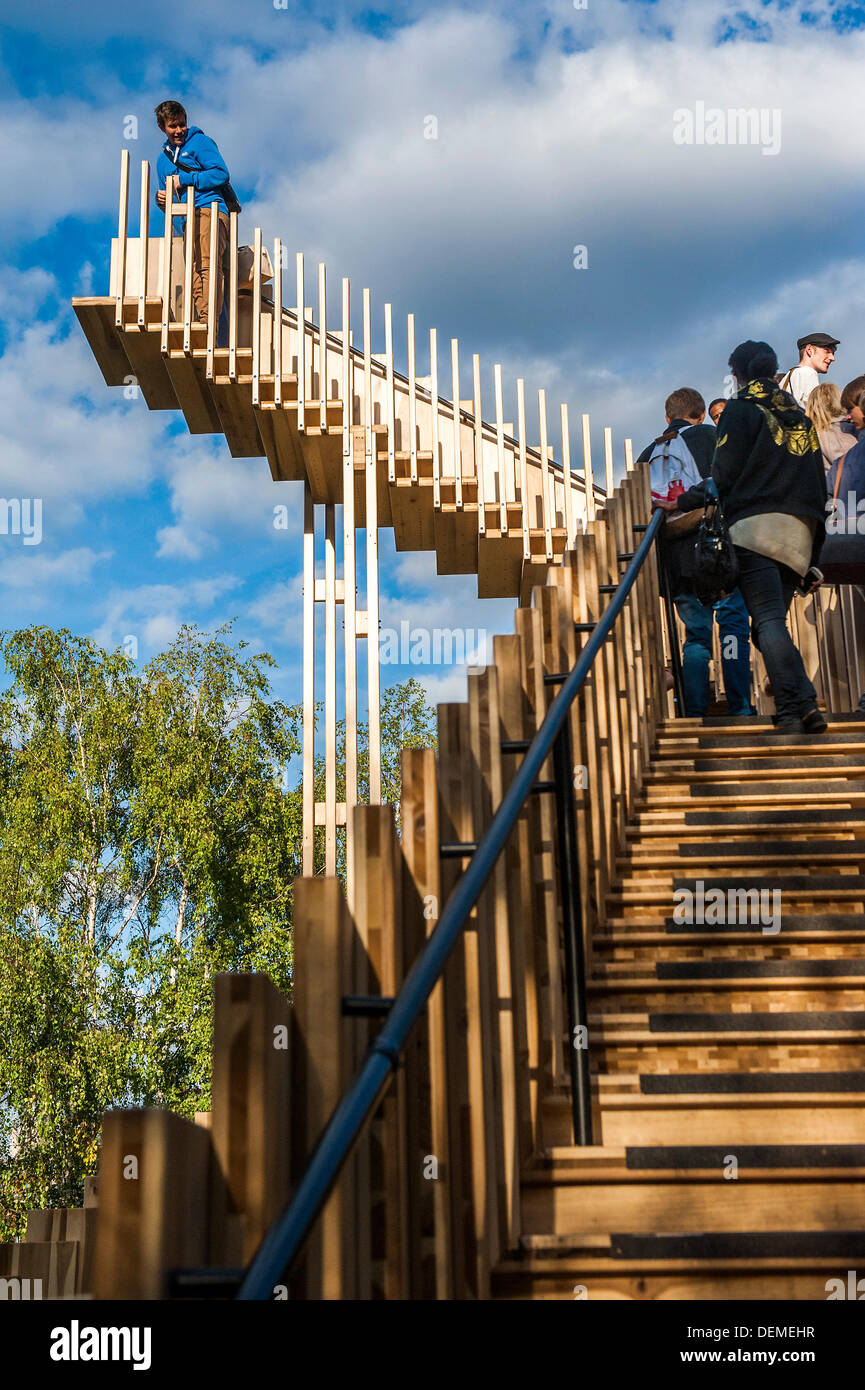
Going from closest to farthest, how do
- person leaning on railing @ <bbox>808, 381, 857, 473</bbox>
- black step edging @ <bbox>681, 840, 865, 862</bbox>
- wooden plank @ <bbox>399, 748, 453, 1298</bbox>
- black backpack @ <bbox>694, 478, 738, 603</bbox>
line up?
wooden plank @ <bbox>399, 748, 453, 1298</bbox>
black step edging @ <bbox>681, 840, 865, 862</bbox>
black backpack @ <bbox>694, 478, 738, 603</bbox>
person leaning on railing @ <bbox>808, 381, 857, 473</bbox>

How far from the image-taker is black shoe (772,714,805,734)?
5477mm

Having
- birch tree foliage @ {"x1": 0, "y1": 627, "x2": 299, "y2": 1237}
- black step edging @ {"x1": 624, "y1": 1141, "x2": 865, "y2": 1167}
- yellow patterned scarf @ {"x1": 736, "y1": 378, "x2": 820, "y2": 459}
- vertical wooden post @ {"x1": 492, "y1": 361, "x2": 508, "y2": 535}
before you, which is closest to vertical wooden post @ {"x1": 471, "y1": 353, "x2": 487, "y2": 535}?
vertical wooden post @ {"x1": 492, "y1": 361, "x2": 508, "y2": 535}

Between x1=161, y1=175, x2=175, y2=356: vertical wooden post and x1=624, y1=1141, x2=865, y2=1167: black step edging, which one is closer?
x1=624, y1=1141, x2=865, y2=1167: black step edging

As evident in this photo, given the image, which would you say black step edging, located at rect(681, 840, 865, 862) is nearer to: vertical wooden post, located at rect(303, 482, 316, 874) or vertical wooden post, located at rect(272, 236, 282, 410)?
vertical wooden post, located at rect(303, 482, 316, 874)

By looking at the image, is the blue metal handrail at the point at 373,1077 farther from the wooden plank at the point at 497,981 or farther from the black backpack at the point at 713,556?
the black backpack at the point at 713,556

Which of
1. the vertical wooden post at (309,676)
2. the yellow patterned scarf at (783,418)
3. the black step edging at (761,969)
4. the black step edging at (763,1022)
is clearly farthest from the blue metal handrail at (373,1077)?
the vertical wooden post at (309,676)

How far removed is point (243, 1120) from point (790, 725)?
403cm

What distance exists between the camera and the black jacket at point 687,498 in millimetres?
6836

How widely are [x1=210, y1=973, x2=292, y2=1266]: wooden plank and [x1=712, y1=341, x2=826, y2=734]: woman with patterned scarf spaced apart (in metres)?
3.97

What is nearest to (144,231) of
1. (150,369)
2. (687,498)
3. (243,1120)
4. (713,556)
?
(150,369)

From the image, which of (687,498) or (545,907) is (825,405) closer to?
(687,498)

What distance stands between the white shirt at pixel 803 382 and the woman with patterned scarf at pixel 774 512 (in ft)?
8.15

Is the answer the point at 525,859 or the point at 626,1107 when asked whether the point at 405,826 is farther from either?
the point at 626,1107
